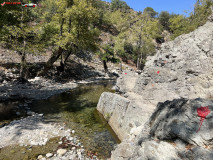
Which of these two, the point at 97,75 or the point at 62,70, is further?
the point at 97,75

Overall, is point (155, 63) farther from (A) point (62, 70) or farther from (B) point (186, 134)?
(A) point (62, 70)

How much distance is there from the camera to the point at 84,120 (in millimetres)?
11961

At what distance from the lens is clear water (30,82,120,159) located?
8.65 meters

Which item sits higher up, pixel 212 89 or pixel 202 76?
pixel 202 76

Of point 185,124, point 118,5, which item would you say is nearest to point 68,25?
point 185,124

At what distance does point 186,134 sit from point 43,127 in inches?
347

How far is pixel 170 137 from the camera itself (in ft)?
15.4

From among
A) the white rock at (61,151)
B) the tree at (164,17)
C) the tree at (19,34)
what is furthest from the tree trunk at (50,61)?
the tree at (164,17)

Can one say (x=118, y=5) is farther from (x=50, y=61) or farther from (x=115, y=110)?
(x=115, y=110)

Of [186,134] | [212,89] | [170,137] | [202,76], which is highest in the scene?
[202,76]

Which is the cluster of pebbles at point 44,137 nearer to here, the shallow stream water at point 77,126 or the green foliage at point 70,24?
the shallow stream water at point 77,126

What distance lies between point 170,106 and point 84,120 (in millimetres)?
8215

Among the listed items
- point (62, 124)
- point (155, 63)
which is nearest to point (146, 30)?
point (155, 63)

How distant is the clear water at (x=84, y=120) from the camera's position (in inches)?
341
